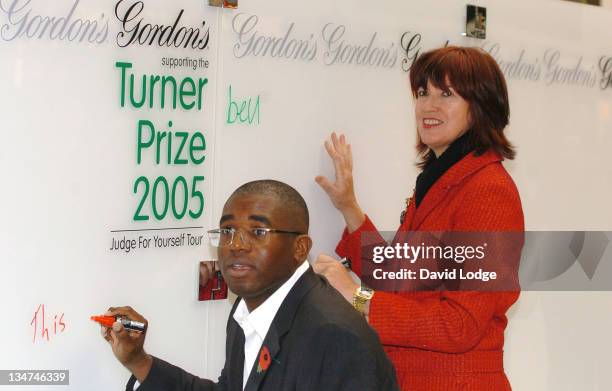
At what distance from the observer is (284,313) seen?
1978 mm

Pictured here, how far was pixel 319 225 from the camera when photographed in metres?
3.18

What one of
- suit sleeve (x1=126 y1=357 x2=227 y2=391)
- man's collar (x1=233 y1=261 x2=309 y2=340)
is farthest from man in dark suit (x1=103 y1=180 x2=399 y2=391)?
suit sleeve (x1=126 y1=357 x2=227 y2=391)

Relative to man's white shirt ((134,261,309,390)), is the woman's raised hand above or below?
above

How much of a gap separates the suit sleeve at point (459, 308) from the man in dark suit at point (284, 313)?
0.44m

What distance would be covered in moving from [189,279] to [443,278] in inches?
32.1

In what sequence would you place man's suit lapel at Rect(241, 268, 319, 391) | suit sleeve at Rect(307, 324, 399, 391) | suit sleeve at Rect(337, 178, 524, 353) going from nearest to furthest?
1. suit sleeve at Rect(307, 324, 399, 391)
2. man's suit lapel at Rect(241, 268, 319, 391)
3. suit sleeve at Rect(337, 178, 524, 353)

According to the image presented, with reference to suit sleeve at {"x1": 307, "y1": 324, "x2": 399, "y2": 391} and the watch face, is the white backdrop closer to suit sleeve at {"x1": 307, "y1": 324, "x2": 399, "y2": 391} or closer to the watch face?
the watch face

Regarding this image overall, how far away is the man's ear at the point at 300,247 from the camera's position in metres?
2.04

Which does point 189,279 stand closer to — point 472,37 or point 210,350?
point 210,350

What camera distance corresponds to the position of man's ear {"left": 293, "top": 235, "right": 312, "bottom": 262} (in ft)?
6.70

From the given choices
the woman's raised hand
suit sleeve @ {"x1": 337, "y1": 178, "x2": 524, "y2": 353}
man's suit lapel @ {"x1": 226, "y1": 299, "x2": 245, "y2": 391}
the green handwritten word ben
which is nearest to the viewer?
man's suit lapel @ {"x1": 226, "y1": 299, "x2": 245, "y2": 391}

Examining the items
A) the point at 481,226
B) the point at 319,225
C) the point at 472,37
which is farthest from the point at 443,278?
the point at 472,37

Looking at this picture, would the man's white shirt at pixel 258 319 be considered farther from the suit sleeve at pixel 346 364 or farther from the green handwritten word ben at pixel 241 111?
the green handwritten word ben at pixel 241 111

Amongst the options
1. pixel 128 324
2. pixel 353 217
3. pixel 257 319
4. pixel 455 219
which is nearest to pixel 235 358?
pixel 257 319
